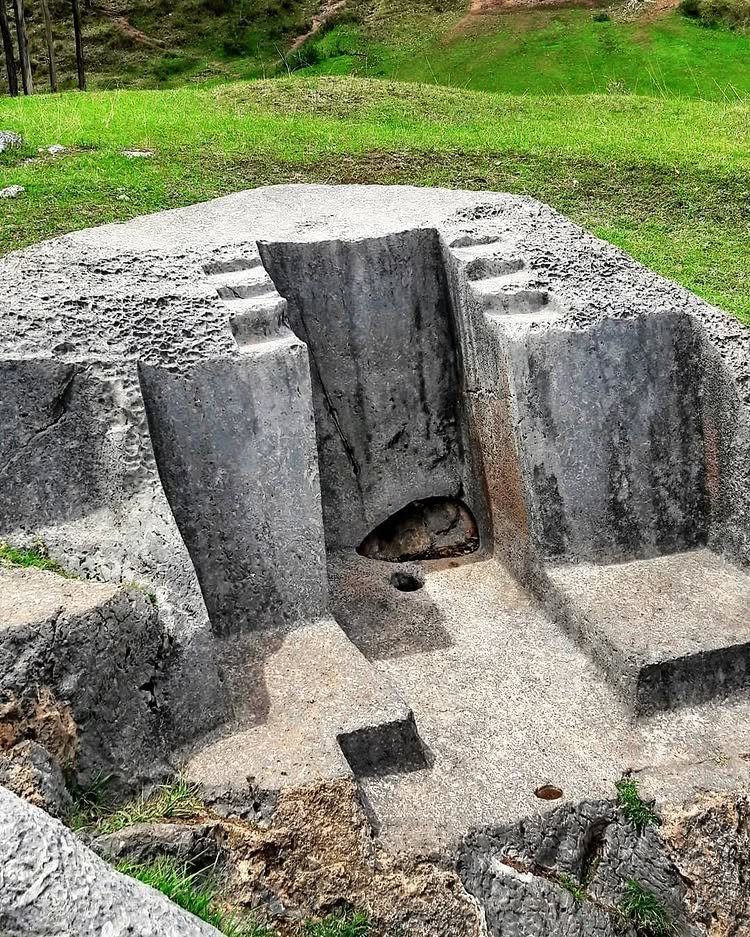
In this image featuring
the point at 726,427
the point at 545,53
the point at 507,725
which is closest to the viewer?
the point at 507,725

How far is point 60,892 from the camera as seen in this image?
2.35 meters

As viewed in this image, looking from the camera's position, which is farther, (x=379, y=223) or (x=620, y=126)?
(x=620, y=126)

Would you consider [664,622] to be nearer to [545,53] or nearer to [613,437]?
[613,437]

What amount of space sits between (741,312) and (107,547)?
4.58 m

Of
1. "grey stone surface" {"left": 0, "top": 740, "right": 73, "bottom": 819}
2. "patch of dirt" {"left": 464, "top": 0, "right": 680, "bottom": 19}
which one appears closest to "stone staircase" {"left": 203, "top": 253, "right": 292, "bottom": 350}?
"grey stone surface" {"left": 0, "top": 740, "right": 73, "bottom": 819}

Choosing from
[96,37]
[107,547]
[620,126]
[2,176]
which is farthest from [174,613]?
[96,37]

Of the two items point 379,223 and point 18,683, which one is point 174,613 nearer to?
point 18,683

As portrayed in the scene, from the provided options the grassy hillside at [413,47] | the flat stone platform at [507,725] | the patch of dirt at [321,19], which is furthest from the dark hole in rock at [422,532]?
the patch of dirt at [321,19]

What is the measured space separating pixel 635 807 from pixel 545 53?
17.8 meters

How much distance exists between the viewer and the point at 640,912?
13.2ft

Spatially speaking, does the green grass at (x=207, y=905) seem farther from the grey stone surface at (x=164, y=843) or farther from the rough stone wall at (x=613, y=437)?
the rough stone wall at (x=613, y=437)

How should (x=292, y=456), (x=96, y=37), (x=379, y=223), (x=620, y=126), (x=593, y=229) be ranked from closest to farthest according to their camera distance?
1. (x=292, y=456)
2. (x=379, y=223)
3. (x=593, y=229)
4. (x=620, y=126)
5. (x=96, y=37)

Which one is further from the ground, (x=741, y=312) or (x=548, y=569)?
(x=741, y=312)

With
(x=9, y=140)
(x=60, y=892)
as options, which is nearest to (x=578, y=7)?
(x=9, y=140)
